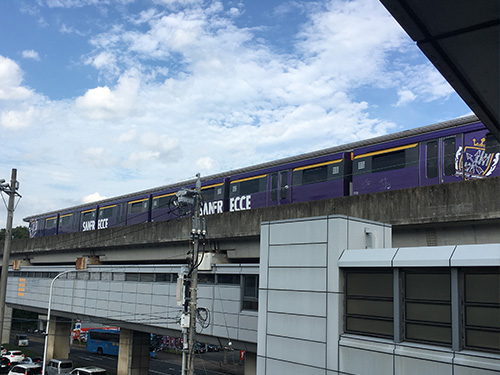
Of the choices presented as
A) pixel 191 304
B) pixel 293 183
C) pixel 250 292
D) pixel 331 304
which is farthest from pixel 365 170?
pixel 331 304

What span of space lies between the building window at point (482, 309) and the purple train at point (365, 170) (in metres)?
8.27

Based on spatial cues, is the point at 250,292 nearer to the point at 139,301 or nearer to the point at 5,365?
the point at 139,301

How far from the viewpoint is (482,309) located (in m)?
9.72

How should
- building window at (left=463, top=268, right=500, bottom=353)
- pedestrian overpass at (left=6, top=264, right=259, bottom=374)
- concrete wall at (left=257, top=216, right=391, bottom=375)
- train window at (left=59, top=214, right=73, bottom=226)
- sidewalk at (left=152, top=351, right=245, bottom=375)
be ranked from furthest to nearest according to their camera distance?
1. train window at (left=59, top=214, right=73, bottom=226)
2. sidewalk at (left=152, top=351, right=245, bottom=375)
3. pedestrian overpass at (left=6, top=264, right=259, bottom=374)
4. concrete wall at (left=257, top=216, right=391, bottom=375)
5. building window at (left=463, top=268, right=500, bottom=353)

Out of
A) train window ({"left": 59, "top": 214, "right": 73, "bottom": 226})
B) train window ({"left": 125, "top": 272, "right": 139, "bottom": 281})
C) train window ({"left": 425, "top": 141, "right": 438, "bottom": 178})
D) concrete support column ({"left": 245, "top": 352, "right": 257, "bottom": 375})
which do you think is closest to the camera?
train window ({"left": 425, "top": 141, "right": 438, "bottom": 178})

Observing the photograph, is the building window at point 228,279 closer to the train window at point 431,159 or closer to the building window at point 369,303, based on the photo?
the train window at point 431,159

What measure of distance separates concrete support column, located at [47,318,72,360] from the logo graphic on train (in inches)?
1389

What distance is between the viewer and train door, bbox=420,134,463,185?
718 inches

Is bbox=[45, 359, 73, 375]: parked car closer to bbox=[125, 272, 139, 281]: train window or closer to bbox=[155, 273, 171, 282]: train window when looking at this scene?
bbox=[125, 272, 139, 281]: train window

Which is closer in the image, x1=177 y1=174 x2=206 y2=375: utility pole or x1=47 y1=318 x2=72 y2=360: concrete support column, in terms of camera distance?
x1=177 y1=174 x2=206 y2=375: utility pole

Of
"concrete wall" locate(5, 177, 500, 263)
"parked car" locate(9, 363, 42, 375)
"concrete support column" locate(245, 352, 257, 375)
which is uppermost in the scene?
"concrete wall" locate(5, 177, 500, 263)

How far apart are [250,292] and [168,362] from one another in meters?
31.3

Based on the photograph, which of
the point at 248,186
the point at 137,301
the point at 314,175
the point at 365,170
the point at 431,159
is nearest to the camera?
the point at 431,159

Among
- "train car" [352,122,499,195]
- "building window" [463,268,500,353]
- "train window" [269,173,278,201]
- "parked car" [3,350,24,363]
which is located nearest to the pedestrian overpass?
"parked car" [3,350,24,363]
